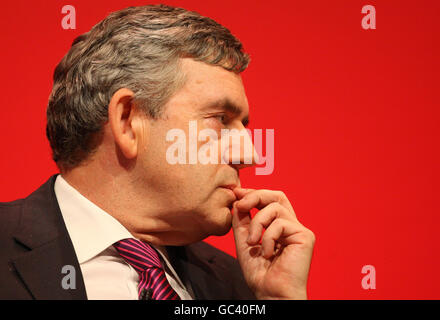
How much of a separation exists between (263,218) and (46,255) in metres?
0.61

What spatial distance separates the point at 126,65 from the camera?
5.22 feet

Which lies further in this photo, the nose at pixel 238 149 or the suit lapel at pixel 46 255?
the nose at pixel 238 149

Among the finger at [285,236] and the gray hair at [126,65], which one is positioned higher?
the gray hair at [126,65]

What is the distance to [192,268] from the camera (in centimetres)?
187

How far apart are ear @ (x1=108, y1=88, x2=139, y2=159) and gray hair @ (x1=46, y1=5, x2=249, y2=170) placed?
0.03 m

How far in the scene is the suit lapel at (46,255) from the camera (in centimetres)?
137

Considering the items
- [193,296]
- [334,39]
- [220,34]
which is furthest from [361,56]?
[193,296]

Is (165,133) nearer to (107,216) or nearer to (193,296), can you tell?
(107,216)

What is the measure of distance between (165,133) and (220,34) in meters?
0.37

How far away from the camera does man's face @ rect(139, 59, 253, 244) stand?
1549mm

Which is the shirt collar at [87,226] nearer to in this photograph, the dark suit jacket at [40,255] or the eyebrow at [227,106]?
the dark suit jacket at [40,255]

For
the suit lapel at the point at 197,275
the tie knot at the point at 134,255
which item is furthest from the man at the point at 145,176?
the suit lapel at the point at 197,275

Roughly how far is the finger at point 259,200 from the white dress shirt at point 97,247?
0.34m

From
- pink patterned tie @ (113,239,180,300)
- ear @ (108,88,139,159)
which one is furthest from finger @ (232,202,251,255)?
ear @ (108,88,139,159)
